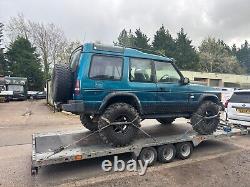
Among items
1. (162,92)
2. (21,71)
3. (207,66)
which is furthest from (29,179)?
(207,66)

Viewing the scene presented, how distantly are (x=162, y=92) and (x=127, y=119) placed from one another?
3.99 feet

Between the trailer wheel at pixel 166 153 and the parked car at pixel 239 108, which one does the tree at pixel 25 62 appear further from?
the trailer wheel at pixel 166 153

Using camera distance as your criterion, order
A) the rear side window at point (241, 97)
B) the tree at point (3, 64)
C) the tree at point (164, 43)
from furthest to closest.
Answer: the tree at point (164, 43) < the tree at point (3, 64) < the rear side window at point (241, 97)

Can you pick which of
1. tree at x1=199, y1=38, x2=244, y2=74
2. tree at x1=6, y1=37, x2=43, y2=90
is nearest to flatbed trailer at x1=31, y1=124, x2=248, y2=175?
tree at x1=6, y1=37, x2=43, y2=90

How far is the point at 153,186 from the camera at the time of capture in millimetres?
4816

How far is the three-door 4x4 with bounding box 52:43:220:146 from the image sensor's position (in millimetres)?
5375

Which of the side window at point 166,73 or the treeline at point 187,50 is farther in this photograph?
the treeline at point 187,50

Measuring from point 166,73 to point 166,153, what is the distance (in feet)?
6.51

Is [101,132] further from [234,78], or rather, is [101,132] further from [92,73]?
[234,78]

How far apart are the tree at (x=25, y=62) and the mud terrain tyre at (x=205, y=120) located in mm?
36876

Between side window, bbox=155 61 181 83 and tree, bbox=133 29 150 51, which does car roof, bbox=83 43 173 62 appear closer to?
side window, bbox=155 61 181 83

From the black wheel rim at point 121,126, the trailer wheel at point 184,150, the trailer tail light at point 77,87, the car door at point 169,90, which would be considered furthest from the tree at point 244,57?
the trailer tail light at point 77,87

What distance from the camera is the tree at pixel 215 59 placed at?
2425 inches

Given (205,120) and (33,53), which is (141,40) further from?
(205,120)
